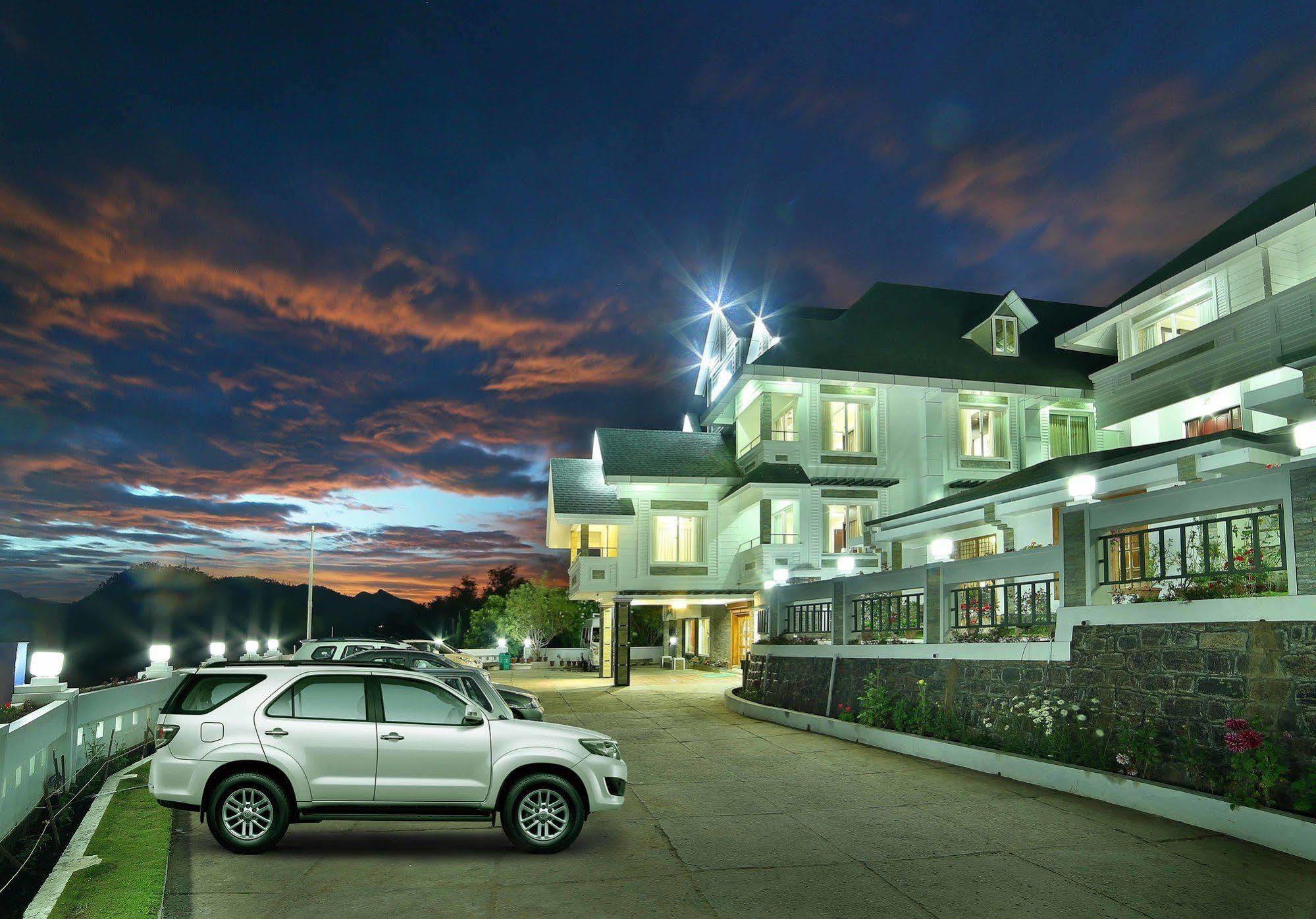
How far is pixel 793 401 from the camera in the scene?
109 ft

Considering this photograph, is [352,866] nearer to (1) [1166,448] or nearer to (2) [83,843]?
(2) [83,843]

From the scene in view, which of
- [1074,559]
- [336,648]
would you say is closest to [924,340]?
[1074,559]

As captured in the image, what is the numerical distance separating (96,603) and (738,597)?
90.6 meters

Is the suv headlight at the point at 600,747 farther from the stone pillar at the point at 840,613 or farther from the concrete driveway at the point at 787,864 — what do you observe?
the stone pillar at the point at 840,613

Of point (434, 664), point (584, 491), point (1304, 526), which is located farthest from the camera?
point (584, 491)

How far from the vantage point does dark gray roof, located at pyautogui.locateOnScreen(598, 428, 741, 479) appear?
3450cm

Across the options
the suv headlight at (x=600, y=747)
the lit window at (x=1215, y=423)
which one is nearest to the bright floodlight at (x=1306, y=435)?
the lit window at (x=1215, y=423)

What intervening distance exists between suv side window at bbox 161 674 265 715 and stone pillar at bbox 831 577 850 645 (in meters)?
13.0

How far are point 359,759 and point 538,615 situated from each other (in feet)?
143

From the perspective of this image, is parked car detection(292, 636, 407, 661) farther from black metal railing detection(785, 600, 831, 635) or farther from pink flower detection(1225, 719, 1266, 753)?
pink flower detection(1225, 719, 1266, 753)

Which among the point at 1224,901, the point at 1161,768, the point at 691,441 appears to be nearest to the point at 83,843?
the point at 1224,901

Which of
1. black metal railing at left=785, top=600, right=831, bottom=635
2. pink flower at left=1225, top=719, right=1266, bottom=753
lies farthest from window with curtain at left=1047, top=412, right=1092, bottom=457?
pink flower at left=1225, top=719, right=1266, bottom=753

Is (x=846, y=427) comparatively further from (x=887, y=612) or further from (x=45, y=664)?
(x=45, y=664)

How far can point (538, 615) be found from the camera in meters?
51.6
